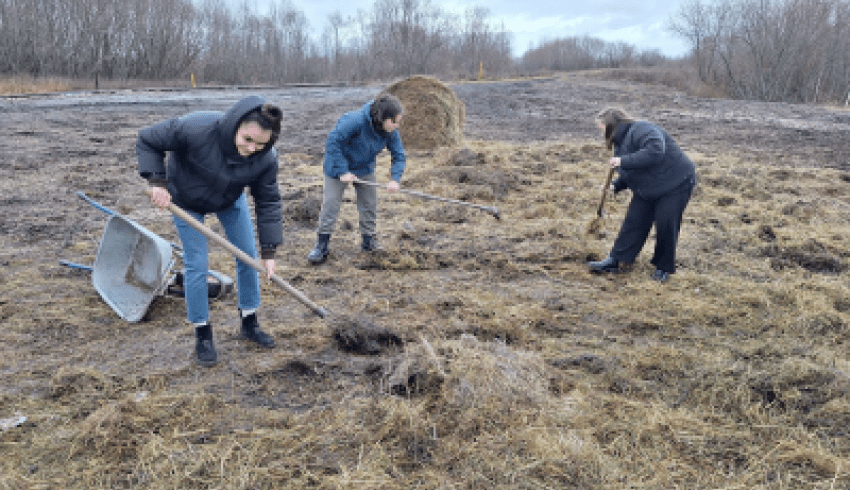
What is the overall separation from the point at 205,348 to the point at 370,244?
2601 mm

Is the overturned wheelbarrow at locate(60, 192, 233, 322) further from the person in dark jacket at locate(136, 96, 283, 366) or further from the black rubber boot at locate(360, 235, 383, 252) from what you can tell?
the black rubber boot at locate(360, 235, 383, 252)

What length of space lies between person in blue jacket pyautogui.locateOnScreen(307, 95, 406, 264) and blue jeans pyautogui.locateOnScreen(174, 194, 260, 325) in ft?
5.91

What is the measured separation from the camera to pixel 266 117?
9.71 feet

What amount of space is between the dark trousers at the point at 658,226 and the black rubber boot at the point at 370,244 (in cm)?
240

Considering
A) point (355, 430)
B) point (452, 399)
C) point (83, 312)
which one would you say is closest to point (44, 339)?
point (83, 312)

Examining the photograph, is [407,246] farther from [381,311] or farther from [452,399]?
[452,399]

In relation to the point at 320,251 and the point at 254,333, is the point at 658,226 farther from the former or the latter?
the point at 254,333

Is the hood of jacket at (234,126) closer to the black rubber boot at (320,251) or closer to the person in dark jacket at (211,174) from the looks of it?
the person in dark jacket at (211,174)

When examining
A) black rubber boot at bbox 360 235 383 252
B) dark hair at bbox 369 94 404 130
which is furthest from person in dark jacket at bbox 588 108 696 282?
black rubber boot at bbox 360 235 383 252

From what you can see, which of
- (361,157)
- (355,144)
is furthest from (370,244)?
(355,144)

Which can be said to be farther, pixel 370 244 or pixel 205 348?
pixel 370 244

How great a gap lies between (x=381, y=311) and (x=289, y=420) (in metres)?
1.63

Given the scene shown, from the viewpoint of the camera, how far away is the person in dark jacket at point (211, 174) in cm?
303

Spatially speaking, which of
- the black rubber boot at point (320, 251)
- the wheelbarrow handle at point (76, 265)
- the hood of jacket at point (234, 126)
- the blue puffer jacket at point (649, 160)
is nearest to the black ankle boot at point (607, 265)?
the blue puffer jacket at point (649, 160)
